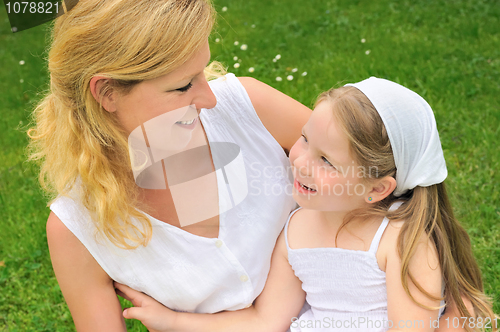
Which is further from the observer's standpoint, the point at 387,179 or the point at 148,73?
the point at 387,179

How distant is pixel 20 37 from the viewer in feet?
22.1

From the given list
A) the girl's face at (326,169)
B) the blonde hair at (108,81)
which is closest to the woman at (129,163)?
the blonde hair at (108,81)

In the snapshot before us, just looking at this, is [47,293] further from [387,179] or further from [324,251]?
[387,179]

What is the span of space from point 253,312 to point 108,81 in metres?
1.12

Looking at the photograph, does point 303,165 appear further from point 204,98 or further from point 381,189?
point 204,98

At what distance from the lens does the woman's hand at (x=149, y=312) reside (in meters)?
2.04

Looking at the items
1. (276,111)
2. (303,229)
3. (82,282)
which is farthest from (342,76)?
(82,282)

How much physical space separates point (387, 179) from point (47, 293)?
2344 mm

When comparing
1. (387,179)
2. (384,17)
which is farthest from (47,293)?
(384,17)

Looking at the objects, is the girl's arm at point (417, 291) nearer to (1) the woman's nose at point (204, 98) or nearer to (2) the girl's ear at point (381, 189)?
(2) the girl's ear at point (381, 189)

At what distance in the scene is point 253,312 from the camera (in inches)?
85.3

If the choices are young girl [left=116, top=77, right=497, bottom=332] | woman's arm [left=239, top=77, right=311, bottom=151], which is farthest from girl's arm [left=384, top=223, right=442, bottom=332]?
woman's arm [left=239, top=77, right=311, bottom=151]

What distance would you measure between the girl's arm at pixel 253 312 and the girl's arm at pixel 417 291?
0.44 m

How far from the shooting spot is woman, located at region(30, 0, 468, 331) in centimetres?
174
